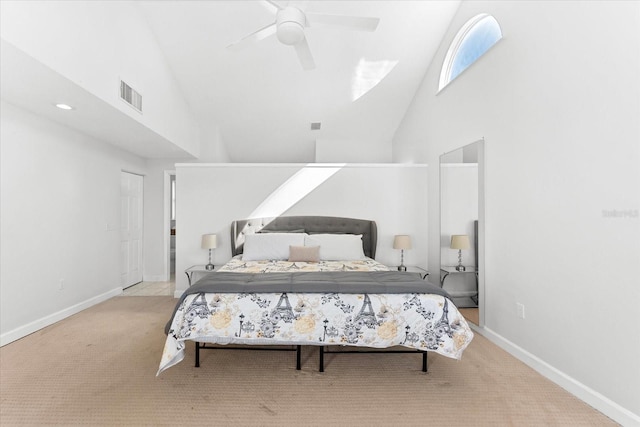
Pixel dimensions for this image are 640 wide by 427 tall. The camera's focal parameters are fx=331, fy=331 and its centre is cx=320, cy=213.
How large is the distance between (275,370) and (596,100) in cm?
292

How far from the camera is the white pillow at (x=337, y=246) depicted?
4270mm

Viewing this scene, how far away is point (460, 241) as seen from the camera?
373cm

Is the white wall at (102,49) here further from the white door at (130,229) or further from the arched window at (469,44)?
the arched window at (469,44)

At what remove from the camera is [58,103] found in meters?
3.10

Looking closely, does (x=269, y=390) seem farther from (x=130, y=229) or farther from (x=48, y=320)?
(x=130, y=229)

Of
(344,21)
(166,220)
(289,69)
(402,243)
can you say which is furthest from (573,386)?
(166,220)

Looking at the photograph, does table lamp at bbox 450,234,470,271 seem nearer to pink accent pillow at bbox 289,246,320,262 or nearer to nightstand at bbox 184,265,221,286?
pink accent pillow at bbox 289,246,320,262

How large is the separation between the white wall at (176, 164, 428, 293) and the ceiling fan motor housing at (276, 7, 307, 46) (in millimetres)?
2552

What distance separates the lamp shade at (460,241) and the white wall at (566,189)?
34 cm

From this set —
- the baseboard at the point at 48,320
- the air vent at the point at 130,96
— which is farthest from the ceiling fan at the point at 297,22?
the baseboard at the point at 48,320

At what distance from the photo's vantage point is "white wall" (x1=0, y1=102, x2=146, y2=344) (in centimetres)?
319

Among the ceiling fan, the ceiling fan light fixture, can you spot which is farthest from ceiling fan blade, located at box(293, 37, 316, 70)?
the ceiling fan light fixture

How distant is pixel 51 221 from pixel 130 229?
5.74ft

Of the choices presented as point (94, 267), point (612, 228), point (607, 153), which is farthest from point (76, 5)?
point (612, 228)
